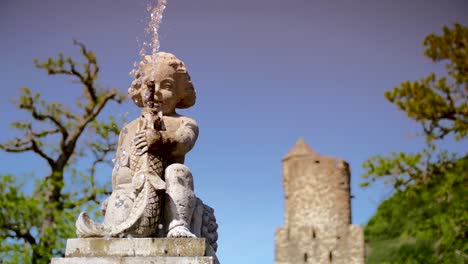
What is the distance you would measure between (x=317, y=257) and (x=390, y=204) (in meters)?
11.5

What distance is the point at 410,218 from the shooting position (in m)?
33.5

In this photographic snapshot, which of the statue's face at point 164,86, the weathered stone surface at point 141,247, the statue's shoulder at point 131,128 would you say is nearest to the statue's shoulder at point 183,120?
the statue's face at point 164,86

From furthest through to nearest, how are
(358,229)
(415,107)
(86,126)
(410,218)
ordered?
(358,229), (410,218), (86,126), (415,107)

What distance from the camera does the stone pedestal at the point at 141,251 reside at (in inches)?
215

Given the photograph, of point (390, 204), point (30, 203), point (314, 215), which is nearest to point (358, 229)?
point (314, 215)

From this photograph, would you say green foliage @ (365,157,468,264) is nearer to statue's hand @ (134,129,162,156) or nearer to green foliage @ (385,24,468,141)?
green foliage @ (385,24,468,141)

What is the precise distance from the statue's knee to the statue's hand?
0.82ft

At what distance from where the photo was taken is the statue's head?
658 cm

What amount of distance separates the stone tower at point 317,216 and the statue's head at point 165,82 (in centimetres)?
3909

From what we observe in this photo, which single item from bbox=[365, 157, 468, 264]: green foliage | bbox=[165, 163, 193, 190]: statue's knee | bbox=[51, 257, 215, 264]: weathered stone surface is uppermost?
bbox=[365, 157, 468, 264]: green foliage

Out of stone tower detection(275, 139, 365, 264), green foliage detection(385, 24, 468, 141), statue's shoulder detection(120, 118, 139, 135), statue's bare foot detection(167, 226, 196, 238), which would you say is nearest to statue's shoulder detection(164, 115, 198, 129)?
statue's shoulder detection(120, 118, 139, 135)

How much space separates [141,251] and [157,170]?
2.58ft

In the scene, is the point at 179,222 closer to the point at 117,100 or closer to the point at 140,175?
the point at 140,175

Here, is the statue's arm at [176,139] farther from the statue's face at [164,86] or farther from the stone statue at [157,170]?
the statue's face at [164,86]
